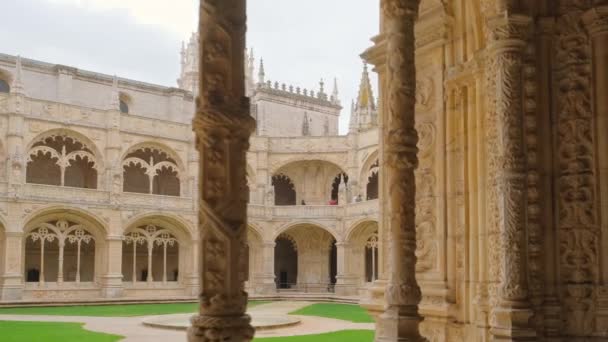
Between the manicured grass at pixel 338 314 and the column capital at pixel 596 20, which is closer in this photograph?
the column capital at pixel 596 20

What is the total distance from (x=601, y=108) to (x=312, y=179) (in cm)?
3226

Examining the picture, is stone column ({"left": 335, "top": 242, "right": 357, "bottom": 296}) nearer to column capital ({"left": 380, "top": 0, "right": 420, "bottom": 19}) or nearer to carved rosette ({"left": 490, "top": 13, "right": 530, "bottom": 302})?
carved rosette ({"left": 490, "top": 13, "right": 530, "bottom": 302})

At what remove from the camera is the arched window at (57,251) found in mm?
29672

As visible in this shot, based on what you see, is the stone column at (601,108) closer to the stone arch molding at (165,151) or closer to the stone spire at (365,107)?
the stone arch molding at (165,151)

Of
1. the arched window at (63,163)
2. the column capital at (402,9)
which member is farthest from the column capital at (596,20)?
→ the arched window at (63,163)

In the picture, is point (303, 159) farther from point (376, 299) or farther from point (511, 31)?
point (511, 31)

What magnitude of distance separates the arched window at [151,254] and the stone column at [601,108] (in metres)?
27.9

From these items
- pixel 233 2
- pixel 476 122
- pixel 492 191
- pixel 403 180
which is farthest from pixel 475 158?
pixel 233 2

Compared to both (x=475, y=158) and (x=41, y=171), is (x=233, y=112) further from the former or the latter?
(x=41, y=171)

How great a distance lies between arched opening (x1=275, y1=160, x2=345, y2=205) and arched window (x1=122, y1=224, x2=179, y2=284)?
23.4 feet

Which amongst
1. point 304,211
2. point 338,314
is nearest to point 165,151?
point 304,211

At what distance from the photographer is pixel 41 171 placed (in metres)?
34.2

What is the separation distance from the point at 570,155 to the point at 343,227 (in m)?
28.2

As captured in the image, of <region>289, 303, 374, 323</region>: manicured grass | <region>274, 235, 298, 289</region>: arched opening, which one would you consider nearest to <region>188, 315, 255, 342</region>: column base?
<region>289, 303, 374, 323</region>: manicured grass
